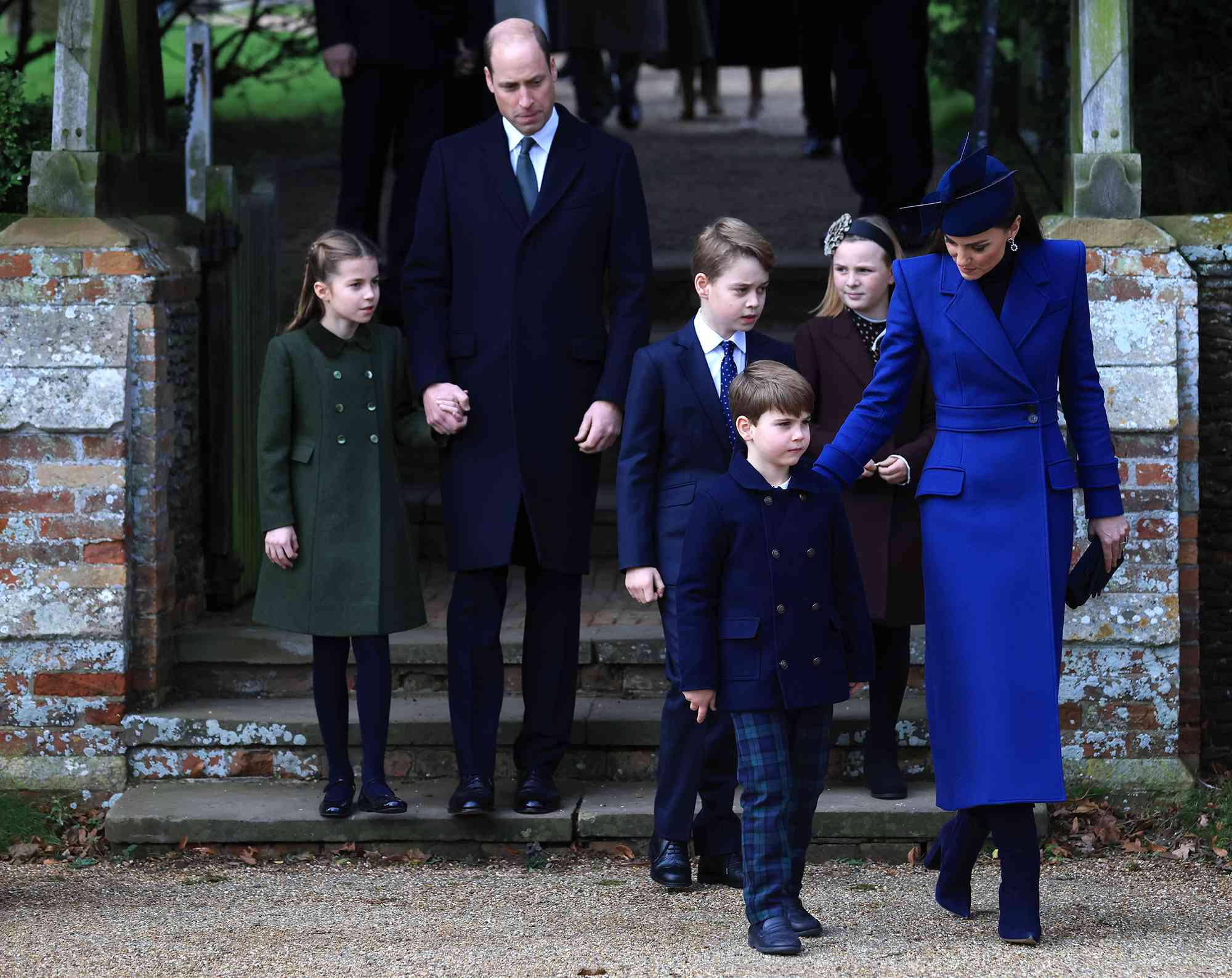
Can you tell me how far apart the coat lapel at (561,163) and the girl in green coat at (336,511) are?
479 mm

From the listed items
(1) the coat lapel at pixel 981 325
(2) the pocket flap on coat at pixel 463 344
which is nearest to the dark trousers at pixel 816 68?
(2) the pocket flap on coat at pixel 463 344

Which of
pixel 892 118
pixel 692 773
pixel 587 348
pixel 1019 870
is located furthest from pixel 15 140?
pixel 1019 870

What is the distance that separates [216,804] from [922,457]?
2217mm

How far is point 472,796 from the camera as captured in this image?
16.2ft

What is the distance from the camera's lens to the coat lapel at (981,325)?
4152mm

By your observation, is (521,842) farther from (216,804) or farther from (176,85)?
(176,85)

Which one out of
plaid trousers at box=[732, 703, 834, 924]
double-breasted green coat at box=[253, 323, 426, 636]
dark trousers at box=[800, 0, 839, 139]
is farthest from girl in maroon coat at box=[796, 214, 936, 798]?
dark trousers at box=[800, 0, 839, 139]

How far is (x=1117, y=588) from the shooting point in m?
5.31

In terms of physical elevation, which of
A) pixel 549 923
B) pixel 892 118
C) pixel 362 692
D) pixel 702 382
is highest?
pixel 892 118

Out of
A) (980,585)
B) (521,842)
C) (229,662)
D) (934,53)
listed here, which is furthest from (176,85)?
(980,585)

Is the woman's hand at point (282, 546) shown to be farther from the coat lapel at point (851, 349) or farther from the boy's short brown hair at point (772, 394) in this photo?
the coat lapel at point (851, 349)

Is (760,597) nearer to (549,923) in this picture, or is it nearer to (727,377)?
(727,377)

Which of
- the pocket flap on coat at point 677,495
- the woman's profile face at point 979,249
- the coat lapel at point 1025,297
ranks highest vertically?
the woman's profile face at point 979,249

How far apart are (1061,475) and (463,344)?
168 centimetres
